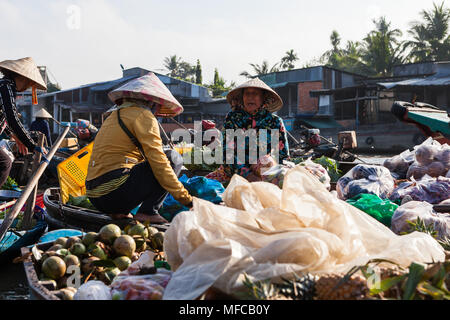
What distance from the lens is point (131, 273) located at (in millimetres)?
1667

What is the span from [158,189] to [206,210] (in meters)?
1.57

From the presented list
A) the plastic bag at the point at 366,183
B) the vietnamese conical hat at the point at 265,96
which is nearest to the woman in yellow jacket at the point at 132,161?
the vietnamese conical hat at the point at 265,96

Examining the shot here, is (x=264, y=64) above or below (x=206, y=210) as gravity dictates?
above

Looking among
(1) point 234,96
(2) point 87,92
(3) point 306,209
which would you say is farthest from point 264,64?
(3) point 306,209

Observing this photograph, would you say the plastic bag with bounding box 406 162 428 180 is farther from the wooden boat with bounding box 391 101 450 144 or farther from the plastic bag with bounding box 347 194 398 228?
the wooden boat with bounding box 391 101 450 144

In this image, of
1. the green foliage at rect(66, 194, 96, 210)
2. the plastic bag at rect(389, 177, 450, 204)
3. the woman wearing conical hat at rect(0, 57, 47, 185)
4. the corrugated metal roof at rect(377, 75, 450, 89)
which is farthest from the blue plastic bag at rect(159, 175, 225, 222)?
the corrugated metal roof at rect(377, 75, 450, 89)

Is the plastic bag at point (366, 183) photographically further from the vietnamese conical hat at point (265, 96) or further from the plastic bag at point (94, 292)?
the plastic bag at point (94, 292)

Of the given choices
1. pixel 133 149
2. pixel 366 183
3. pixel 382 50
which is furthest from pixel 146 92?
pixel 382 50

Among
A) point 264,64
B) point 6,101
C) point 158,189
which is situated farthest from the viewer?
point 264,64

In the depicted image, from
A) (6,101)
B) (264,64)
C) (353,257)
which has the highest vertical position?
(264,64)

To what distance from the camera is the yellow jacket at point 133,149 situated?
294cm

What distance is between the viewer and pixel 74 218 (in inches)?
142
